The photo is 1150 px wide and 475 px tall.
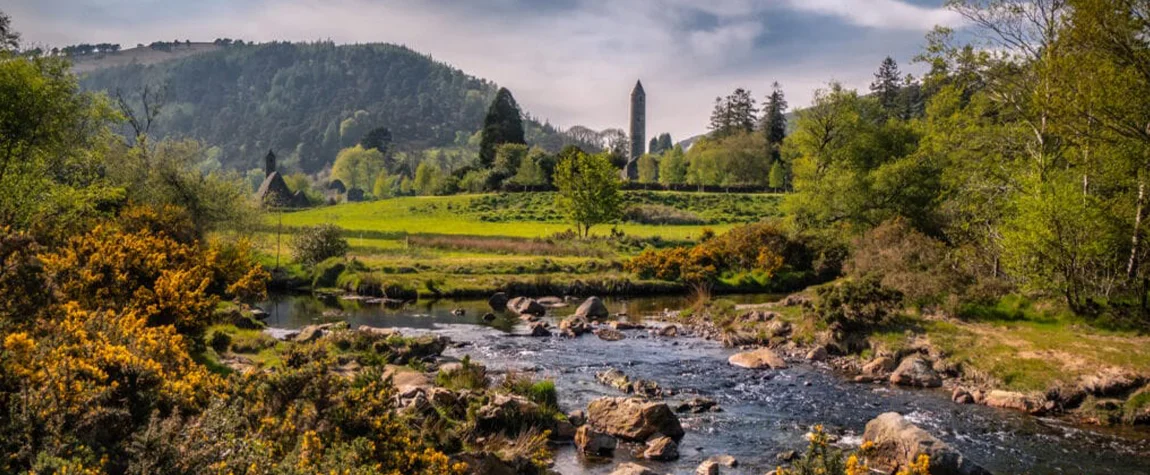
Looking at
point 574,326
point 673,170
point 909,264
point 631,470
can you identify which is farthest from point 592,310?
point 673,170

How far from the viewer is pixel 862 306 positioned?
28.3 metres

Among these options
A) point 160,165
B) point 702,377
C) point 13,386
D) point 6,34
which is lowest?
point 702,377

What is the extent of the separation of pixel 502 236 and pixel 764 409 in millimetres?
47624

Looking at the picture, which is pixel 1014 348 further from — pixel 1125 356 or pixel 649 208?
pixel 649 208

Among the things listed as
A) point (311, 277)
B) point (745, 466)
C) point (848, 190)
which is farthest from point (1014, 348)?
point (311, 277)

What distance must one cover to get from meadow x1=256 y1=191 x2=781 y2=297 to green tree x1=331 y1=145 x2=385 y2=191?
74920mm

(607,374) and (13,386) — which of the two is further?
(607,374)

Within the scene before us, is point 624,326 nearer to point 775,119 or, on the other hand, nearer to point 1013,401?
point 1013,401

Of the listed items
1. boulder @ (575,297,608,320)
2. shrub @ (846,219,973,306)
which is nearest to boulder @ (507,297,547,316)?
boulder @ (575,297,608,320)

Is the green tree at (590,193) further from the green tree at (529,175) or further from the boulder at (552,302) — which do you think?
the green tree at (529,175)

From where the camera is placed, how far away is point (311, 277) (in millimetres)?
48469

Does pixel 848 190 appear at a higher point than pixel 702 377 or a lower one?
higher

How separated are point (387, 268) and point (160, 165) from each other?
48.9 feet

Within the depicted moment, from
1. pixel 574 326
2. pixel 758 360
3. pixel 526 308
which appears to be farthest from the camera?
pixel 526 308
